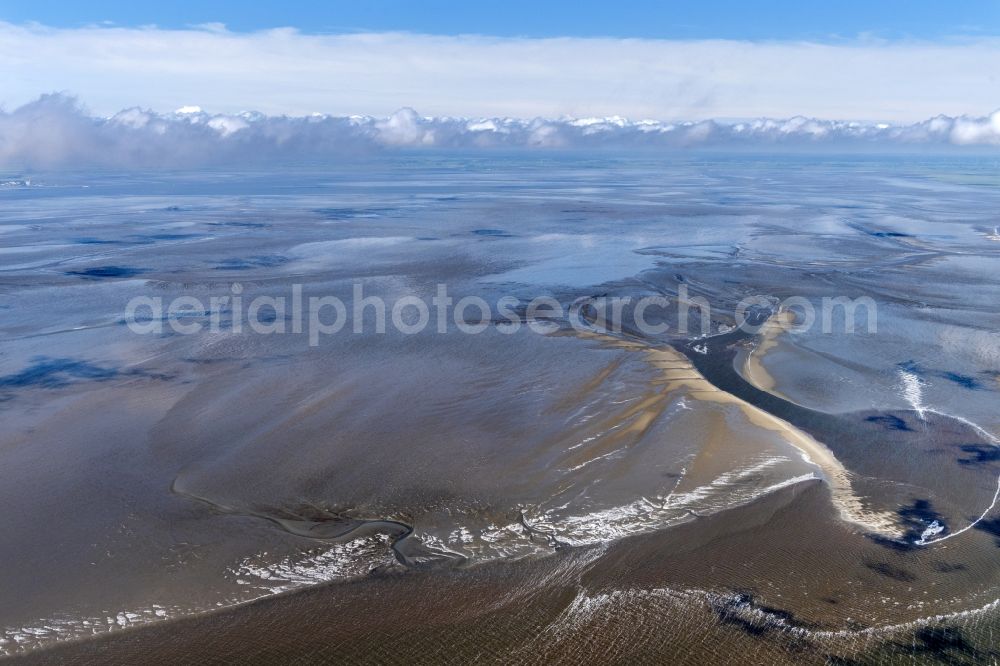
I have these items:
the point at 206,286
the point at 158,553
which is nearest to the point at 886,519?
the point at 158,553

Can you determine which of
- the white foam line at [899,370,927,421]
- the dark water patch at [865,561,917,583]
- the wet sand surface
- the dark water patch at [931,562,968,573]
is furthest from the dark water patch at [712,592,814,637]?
the white foam line at [899,370,927,421]

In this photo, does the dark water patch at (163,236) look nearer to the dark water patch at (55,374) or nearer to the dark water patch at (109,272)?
the dark water patch at (109,272)

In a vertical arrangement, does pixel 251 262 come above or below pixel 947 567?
above

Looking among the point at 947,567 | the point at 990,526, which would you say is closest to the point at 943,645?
the point at 947,567

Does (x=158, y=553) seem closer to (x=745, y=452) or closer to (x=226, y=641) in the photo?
(x=226, y=641)

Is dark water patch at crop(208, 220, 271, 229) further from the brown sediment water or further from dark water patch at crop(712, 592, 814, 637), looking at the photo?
dark water patch at crop(712, 592, 814, 637)

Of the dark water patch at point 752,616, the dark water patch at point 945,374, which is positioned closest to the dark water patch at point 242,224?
the dark water patch at point 945,374

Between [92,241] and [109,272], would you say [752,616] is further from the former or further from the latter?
[92,241]
